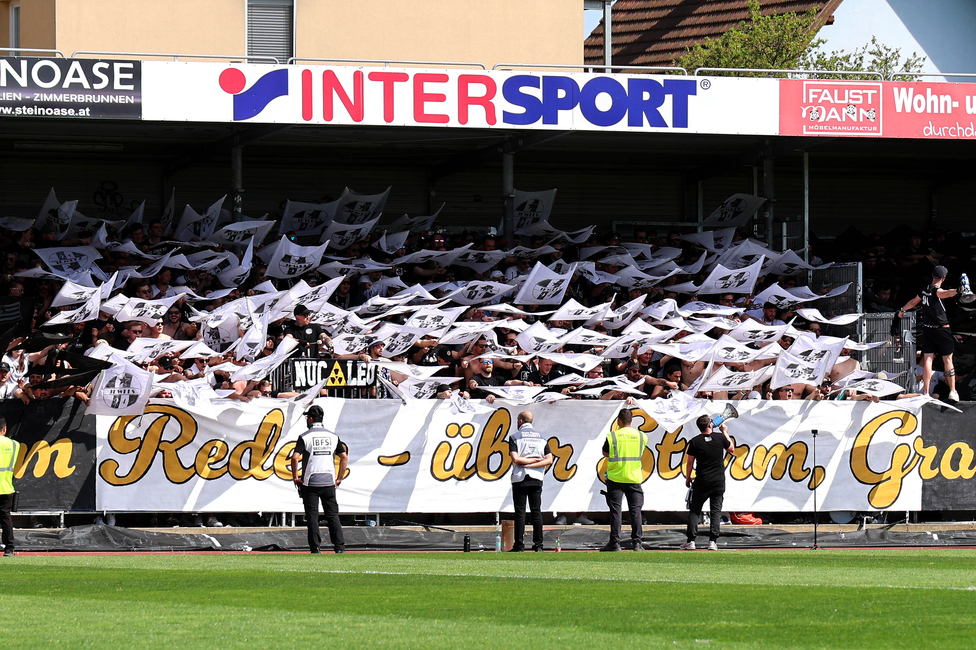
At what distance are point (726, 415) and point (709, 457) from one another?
69.3 inches

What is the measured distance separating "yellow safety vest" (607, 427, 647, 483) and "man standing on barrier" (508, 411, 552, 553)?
0.83 metres

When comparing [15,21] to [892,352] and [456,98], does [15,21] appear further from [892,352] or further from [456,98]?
[892,352]

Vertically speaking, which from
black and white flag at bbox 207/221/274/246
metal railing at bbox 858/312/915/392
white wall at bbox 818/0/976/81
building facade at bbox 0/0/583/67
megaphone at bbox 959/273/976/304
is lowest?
metal railing at bbox 858/312/915/392

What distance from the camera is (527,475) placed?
58.9 ft

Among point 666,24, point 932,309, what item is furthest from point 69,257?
point 666,24

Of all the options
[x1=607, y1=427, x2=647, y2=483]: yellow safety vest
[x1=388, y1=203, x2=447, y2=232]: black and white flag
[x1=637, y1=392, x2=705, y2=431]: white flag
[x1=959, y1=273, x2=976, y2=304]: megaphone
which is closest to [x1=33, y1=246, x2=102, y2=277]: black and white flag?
[x1=388, y1=203, x2=447, y2=232]: black and white flag

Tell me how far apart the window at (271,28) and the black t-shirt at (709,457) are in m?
14.6

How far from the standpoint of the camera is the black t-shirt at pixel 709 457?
1831 cm

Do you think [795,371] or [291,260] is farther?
[291,260]

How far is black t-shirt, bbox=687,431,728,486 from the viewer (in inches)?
721

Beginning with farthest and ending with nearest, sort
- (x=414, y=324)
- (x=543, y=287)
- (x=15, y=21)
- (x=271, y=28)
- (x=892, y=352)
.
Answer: (x=15, y=21), (x=271, y=28), (x=892, y=352), (x=543, y=287), (x=414, y=324)

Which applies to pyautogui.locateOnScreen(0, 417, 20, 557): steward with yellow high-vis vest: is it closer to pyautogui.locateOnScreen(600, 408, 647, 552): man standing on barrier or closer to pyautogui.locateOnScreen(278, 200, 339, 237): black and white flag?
pyautogui.locateOnScreen(600, 408, 647, 552): man standing on barrier

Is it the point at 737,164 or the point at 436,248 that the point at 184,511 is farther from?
the point at 737,164

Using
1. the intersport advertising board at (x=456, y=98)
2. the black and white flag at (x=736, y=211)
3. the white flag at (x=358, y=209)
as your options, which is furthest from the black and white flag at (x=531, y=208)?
the black and white flag at (x=736, y=211)
